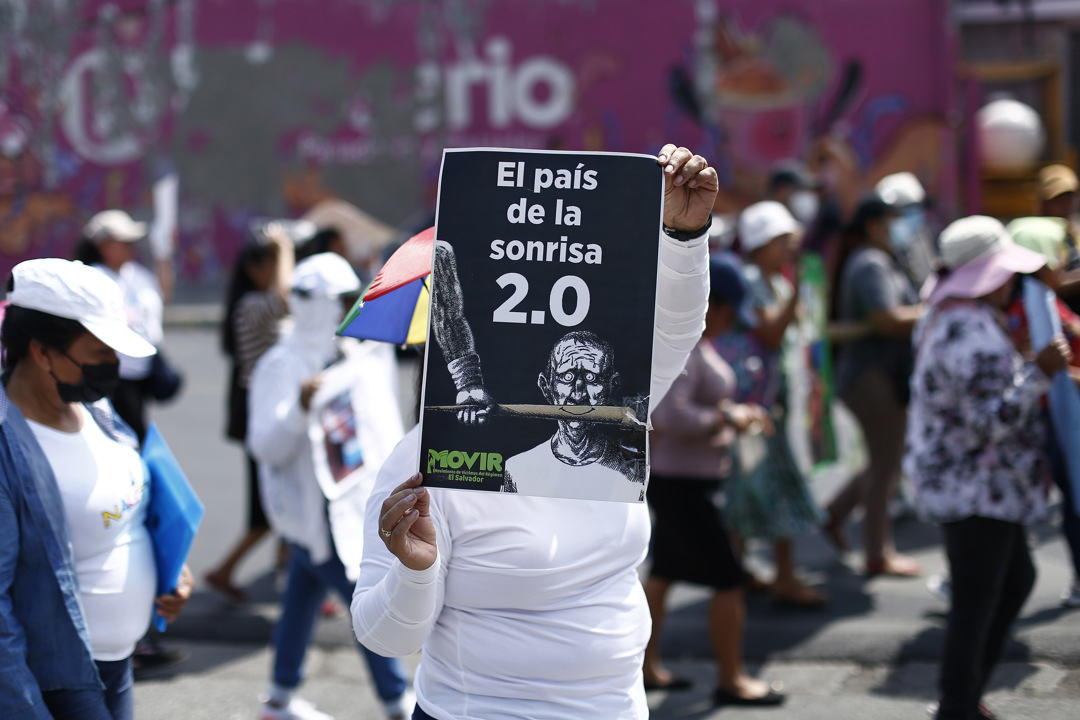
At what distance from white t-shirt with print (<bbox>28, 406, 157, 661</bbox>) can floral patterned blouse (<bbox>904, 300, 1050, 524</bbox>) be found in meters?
2.66

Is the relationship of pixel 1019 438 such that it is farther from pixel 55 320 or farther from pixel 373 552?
pixel 55 320

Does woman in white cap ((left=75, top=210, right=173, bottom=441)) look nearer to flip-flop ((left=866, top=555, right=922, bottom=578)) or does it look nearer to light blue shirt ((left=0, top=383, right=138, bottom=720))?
light blue shirt ((left=0, top=383, right=138, bottom=720))

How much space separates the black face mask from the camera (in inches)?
111

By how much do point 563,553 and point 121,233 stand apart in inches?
165

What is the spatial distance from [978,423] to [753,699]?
148 cm

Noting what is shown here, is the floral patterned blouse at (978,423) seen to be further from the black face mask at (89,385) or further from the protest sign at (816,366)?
the black face mask at (89,385)

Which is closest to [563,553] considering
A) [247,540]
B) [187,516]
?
[187,516]

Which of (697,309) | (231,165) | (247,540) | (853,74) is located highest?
(853,74)

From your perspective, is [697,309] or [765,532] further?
[765,532]

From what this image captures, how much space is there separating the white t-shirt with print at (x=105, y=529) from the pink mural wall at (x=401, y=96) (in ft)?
50.8

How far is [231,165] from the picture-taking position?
64.2ft

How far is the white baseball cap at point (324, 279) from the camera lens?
4.29m

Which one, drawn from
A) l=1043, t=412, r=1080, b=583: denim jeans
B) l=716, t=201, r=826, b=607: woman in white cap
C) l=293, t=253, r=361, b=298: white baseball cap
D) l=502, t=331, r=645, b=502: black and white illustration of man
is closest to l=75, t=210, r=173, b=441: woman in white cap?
l=293, t=253, r=361, b=298: white baseball cap

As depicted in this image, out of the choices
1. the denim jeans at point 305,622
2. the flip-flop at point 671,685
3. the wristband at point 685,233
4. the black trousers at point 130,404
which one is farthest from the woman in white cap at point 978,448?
the black trousers at point 130,404
